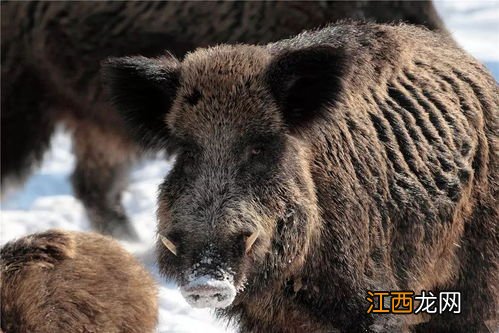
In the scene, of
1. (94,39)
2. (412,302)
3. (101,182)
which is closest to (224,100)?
(412,302)

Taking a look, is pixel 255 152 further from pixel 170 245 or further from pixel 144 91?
pixel 144 91

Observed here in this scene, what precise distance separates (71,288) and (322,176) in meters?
1.48

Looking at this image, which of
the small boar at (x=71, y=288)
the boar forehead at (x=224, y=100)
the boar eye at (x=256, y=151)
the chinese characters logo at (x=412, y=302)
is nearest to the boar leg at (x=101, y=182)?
the small boar at (x=71, y=288)

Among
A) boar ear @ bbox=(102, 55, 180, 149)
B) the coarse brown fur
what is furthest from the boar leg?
boar ear @ bbox=(102, 55, 180, 149)

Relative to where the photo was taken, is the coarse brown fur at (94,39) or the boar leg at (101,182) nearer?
the coarse brown fur at (94,39)

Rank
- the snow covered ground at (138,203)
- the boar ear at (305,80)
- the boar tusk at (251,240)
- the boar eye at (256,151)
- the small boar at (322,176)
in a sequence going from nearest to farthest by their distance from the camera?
the boar tusk at (251,240)
the small boar at (322,176)
the boar eye at (256,151)
the boar ear at (305,80)
the snow covered ground at (138,203)

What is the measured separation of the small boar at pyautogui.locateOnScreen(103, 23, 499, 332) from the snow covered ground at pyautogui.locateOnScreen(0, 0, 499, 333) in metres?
1.94

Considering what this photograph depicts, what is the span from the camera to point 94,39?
29.8ft

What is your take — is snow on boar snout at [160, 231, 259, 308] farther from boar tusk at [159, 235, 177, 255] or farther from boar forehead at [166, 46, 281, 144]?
boar forehead at [166, 46, 281, 144]

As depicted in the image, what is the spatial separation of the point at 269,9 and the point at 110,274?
3636 mm

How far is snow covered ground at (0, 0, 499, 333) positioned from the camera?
6.95m

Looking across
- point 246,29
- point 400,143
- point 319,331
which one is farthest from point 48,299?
point 246,29

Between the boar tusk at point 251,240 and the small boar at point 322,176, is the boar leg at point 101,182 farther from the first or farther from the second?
the boar tusk at point 251,240

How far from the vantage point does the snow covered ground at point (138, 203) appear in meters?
6.95
